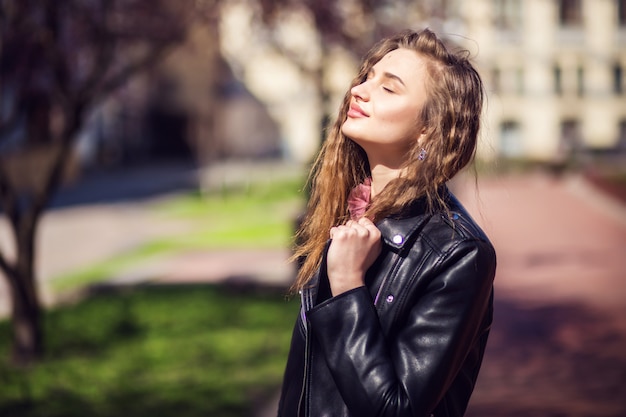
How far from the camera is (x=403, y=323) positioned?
5.73ft

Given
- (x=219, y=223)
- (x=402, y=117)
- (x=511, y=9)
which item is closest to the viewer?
(x=402, y=117)

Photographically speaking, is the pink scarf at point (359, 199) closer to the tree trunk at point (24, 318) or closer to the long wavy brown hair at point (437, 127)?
the long wavy brown hair at point (437, 127)

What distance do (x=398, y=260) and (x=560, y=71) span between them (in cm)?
4719

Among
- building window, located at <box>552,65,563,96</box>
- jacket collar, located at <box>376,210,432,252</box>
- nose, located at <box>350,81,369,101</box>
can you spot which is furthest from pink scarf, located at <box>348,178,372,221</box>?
building window, located at <box>552,65,563,96</box>

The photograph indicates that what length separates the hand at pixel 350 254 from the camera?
1721 millimetres

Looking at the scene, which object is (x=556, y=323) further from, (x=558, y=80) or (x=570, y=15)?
(x=570, y=15)

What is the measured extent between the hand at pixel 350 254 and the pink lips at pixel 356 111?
10.6 inches

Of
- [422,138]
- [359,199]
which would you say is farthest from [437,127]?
[359,199]

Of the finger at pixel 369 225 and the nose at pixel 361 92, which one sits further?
the nose at pixel 361 92

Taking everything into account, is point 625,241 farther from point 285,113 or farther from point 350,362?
point 285,113

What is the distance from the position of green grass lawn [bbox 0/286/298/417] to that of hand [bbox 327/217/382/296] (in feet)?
12.5

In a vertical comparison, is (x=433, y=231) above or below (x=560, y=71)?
above

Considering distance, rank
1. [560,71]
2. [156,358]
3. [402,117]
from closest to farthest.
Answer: [402,117] < [156,358] < [560,71]

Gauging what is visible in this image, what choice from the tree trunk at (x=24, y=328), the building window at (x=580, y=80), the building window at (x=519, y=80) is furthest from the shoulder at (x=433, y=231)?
the building window at (x=580, y=80)
